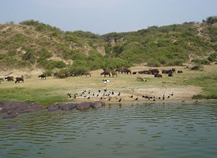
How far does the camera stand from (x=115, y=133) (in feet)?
28.8

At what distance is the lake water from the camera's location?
697cm

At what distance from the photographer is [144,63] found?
41.0 metres

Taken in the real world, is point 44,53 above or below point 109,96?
above

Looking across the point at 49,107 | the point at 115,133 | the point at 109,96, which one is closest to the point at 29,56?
the point at 109,96

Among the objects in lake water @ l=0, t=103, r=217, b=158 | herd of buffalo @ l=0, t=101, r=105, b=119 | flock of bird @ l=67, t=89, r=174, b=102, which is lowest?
lake water @ l=0, t=103, r=217, b=158

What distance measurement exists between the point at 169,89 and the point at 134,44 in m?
35.7

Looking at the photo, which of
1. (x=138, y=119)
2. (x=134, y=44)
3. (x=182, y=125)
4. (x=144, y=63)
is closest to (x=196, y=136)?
(x=182, y=125)

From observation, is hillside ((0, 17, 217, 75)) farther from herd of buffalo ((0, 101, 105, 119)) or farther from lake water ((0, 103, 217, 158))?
lake water ((0, 103, 217, 158))

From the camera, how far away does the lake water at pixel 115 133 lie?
697 cm

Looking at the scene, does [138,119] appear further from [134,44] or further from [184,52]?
[134,44]

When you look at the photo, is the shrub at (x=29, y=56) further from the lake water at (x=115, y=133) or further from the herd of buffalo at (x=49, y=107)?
the lake water at (x=115, y=133)

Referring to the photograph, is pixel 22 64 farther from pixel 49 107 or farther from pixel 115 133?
pixel 115 133

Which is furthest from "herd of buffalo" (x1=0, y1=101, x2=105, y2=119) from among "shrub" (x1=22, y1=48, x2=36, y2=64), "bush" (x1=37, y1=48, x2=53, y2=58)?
"bush" (x1=37, y1=48, x2=53, y2=58)


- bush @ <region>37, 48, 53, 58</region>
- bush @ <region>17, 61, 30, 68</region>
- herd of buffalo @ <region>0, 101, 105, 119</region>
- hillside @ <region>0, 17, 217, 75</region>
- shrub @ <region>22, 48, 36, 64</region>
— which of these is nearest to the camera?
herd of buffalo @ <region>0, 101, 105, 119</region>
